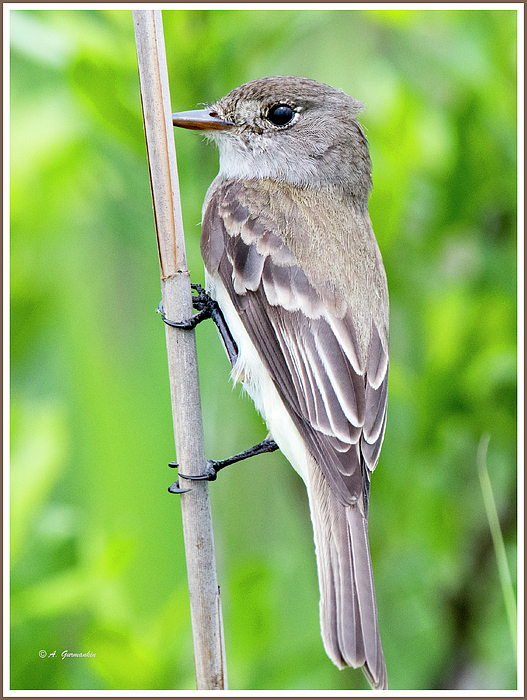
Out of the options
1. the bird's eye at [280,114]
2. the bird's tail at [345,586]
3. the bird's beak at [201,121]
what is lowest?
the bird's tail at [345,586]

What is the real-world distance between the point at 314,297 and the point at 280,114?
0.77 metres

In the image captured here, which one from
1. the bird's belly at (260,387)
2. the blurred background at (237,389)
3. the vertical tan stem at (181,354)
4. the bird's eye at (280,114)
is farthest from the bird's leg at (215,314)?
the bird's eye at (280,114)

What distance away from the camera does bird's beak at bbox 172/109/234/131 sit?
2229 millimetres

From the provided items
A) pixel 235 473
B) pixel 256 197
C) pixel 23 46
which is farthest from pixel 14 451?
pixel 23 46

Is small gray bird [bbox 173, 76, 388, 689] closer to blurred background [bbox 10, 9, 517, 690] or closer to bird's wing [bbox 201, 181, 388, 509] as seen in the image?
bird's wing [bbox 201, 181, 388, 509]

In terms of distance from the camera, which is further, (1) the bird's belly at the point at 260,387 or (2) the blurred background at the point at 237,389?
(2) the blurred background at the point at 237,389

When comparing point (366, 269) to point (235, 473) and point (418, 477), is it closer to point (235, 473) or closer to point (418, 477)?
point (418, 477)

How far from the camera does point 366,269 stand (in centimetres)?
230

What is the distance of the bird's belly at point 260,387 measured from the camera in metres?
2.21

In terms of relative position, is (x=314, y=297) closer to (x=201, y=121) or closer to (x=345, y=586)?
(x=201, y=121)

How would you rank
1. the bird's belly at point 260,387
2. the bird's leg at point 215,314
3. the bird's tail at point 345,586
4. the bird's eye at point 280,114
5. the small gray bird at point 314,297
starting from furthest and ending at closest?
the bird's eye at point 280,114 < the bird's leg at point 215,314 < the bird's belly at point 260,387 < the small gray bird at point 314,297 < the bird's tail at point 345,586

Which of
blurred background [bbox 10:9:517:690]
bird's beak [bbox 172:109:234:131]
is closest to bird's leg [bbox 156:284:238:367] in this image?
blurred background [bbox 10:9:517:690]

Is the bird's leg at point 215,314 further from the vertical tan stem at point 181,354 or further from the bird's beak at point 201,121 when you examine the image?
the bird's beak at point 201,121

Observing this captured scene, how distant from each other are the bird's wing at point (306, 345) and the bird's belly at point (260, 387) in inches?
1.9
